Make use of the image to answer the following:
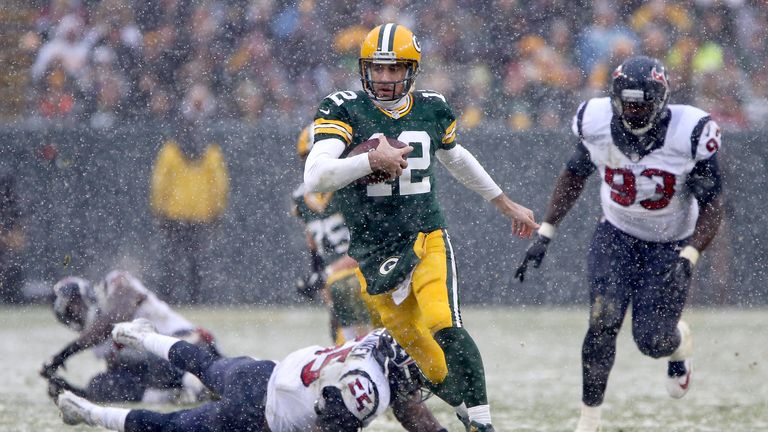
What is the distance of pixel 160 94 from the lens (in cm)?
1056

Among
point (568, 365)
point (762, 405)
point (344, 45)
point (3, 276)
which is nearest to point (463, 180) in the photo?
point (762, 405)

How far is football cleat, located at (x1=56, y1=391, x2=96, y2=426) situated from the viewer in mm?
5344

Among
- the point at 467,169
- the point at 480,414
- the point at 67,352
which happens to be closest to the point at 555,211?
the point at 467,169

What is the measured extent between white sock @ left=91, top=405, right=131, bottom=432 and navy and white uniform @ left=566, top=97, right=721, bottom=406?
1.92m

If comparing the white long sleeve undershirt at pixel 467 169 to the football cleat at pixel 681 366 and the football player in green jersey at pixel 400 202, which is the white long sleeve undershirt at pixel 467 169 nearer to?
the football player in green jersey at pixel 400 202

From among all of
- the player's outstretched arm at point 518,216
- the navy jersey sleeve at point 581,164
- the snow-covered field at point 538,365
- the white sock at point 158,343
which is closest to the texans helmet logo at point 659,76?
the navy jersey sleeve at point 581,164

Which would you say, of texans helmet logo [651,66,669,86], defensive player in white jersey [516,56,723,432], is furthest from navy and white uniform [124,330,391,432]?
texans helmet logo [651,66,669,86]

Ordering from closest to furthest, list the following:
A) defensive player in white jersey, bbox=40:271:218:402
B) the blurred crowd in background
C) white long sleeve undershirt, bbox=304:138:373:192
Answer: white long sleeve undershirt, bbox=304:138:373:192
defensive player in white jersey, bbox=40:271:218:402
the blurred crowd in background

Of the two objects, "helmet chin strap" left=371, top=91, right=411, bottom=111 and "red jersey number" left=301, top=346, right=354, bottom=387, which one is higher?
"helmet chin strap" left=371, top=91, right=411, bottom=111

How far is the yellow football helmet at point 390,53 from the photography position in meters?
5.06

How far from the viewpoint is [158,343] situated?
5594 millimetres

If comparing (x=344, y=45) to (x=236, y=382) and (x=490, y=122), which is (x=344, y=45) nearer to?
(x=490, y=122)

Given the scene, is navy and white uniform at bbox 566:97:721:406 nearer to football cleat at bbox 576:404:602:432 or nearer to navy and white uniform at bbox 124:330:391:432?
football cleat at bbox 576:404:602:432

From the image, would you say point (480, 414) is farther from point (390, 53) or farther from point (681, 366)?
point (681, 366)
